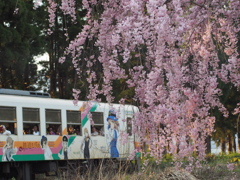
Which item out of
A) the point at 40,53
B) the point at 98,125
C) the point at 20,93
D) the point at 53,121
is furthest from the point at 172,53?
the point at 40,53

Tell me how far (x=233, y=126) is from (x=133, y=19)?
25.7 m

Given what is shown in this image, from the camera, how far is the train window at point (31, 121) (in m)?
13.4

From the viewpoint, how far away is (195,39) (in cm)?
606

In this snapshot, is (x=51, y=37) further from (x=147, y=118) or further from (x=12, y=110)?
(x=147, y=118)

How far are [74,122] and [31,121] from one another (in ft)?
5.23

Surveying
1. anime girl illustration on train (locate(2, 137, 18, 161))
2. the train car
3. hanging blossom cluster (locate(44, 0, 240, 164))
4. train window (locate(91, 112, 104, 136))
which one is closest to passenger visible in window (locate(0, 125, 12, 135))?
the train car

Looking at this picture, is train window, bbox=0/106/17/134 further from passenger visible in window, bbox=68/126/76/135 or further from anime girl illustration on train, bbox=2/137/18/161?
passenger visible in window, bbox=68/126/76/135

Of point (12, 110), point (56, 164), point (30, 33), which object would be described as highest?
point (30, 33)

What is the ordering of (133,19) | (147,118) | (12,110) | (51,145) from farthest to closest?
1. (51,145)
2. (12,110)
3. (147,118)
4. (133,19)

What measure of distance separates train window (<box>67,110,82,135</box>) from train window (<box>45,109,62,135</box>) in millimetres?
341

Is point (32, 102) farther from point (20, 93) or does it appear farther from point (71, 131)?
point (71, 131)

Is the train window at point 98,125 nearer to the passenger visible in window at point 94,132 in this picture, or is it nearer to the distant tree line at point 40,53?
the passenger visible in window at point 94,132

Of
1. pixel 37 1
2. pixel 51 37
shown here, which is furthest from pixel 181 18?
pixel 51 37

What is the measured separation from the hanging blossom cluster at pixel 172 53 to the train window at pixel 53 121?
7658 millimetres
